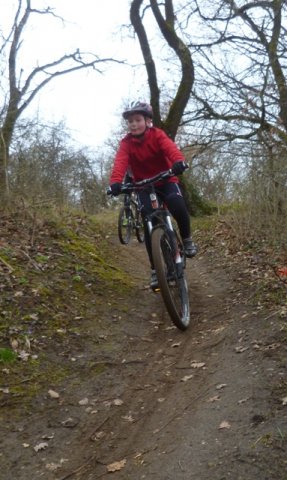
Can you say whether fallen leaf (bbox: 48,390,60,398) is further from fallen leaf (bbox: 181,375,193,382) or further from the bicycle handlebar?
the bicycle handlebar

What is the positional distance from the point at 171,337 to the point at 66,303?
52.6 inches

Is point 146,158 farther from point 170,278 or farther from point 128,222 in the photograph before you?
point 128,222

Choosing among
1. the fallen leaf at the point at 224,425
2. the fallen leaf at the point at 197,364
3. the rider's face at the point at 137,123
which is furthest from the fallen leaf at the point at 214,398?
the rider's face at the point at 137,123

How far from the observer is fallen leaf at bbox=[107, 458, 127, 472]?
3.29 meters

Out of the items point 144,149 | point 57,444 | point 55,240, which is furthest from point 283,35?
point 57,444

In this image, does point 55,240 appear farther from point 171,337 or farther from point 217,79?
point 217,79

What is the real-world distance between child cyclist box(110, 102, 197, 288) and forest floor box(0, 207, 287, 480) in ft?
3.01

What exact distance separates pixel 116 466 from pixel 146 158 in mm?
3650

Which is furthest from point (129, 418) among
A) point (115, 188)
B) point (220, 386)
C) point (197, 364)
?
point (115, 188)

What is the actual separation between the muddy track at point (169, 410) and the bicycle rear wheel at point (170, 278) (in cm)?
21

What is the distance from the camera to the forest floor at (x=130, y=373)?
329 cm

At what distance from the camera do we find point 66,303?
238 inches

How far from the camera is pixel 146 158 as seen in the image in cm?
604

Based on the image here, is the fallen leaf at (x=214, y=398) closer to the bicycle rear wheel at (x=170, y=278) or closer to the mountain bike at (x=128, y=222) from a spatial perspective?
the bicycle rear wheel at (x=170, y=278)
